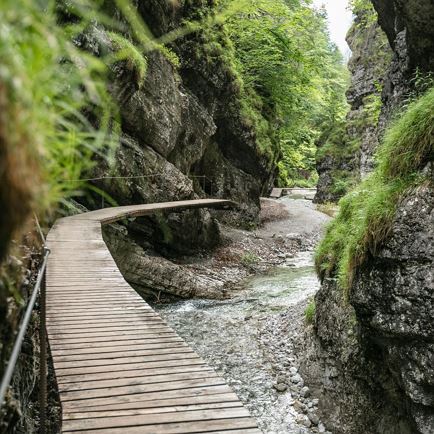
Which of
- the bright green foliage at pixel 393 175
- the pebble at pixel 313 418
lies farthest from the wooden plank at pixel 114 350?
the pebble at pixel 313 418

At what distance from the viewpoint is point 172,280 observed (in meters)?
12.3

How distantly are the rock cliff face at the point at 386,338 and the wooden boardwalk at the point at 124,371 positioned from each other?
289cm

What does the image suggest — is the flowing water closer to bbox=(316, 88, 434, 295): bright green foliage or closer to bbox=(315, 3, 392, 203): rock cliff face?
bbox=(316, 88, 434, 295): bright green foliage

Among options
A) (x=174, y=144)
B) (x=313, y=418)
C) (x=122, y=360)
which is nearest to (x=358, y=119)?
(x=174, y=144)

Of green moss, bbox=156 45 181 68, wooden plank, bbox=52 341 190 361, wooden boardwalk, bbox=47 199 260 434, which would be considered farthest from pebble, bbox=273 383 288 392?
green moss, bbox=156 45 181 68

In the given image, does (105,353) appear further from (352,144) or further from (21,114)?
(352,144)

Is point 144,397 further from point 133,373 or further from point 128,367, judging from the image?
point 128,367

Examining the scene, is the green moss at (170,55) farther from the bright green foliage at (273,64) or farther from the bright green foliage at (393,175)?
the bright green foliage at (393,175)

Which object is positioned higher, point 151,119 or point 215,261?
point 151,119

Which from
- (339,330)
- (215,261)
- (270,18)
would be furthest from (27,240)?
(270,18)

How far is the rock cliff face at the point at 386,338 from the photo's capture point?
5.14m

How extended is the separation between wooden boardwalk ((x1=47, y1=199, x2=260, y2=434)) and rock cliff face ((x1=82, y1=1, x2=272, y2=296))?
6.69 metres

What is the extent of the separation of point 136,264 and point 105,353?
26.6 ft

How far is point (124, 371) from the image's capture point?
11.8 ft
